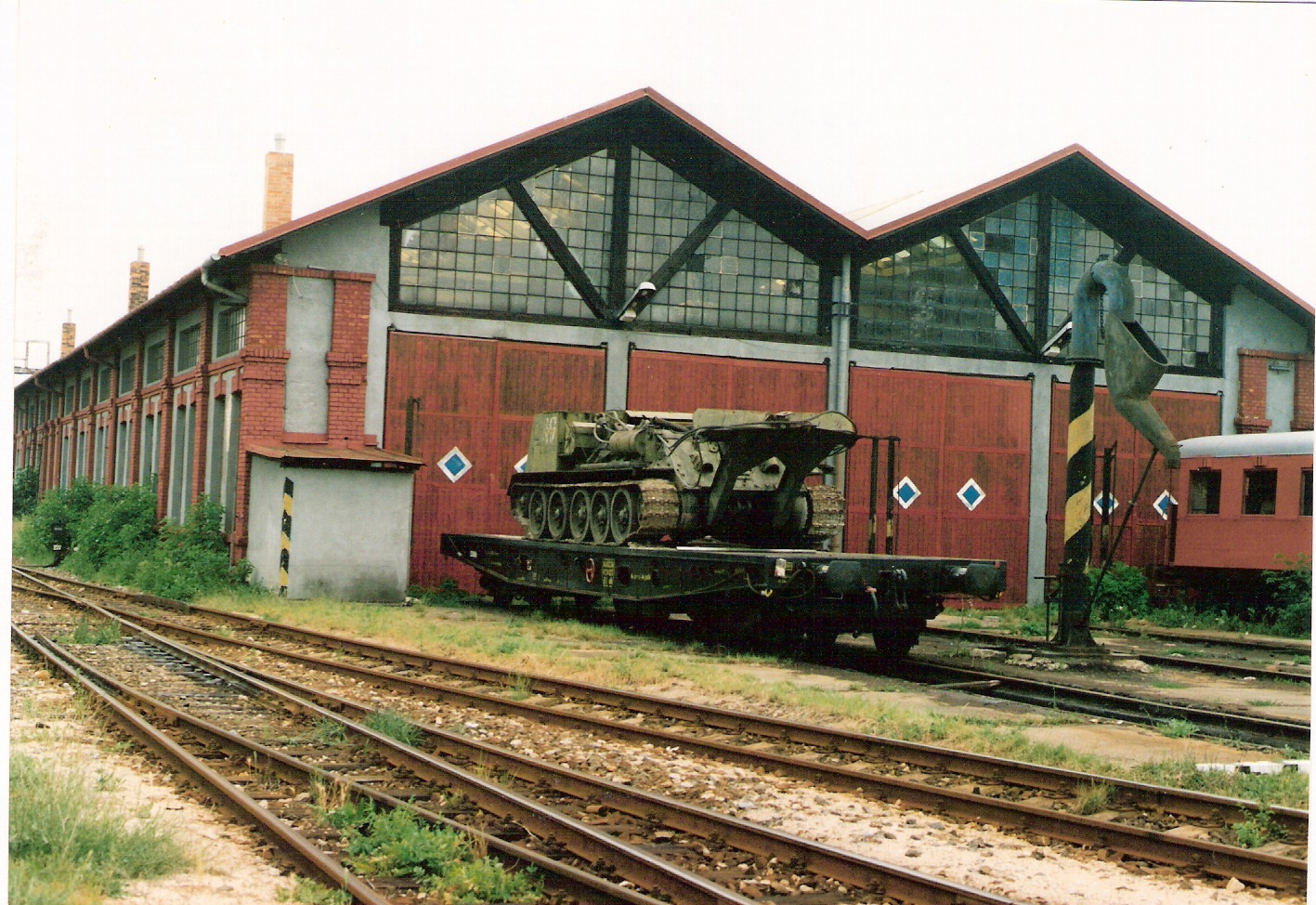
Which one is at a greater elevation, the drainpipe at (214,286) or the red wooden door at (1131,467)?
the drainpipe at (214,286)

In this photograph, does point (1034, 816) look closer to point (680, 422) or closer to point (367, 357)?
point (680, 422)

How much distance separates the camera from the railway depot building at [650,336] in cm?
2033

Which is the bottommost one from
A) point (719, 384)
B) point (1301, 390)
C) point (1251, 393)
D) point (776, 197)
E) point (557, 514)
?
point (557, 514)

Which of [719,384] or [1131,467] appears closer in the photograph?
[719,384]

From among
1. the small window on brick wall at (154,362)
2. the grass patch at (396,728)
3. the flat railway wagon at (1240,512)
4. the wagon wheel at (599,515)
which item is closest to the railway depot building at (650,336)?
the small window on brick wall at (154,362)

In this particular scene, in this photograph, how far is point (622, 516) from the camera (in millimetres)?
16203

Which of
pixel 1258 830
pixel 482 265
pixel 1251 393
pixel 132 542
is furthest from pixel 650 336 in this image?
pixel 1258 830

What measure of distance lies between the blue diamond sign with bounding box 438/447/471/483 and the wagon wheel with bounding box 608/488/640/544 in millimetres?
5414

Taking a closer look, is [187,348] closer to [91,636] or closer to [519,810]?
[91,636]

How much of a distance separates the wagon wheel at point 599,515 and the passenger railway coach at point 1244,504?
29.7 feet

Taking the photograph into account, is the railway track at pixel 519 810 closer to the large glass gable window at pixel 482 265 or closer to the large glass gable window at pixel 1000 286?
the large glass gable window at pixel 482 265

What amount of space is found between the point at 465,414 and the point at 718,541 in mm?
6837

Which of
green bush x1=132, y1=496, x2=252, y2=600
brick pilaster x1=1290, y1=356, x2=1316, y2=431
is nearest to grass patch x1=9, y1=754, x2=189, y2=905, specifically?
green bush x1=132, y1=496, x2=252, y2=600

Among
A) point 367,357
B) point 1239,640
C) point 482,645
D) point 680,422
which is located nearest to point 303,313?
point 367,357
